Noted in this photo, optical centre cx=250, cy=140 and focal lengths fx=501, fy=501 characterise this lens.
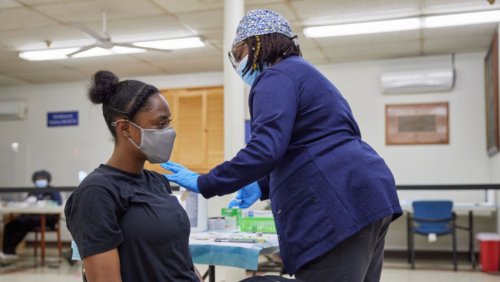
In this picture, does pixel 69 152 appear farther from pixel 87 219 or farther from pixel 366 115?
pixel 87 219

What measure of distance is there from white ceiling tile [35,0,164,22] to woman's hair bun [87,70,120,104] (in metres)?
3.61

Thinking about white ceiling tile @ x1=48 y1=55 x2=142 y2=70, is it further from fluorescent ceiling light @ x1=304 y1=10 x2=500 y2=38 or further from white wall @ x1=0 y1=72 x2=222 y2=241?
fluorescent ceiling light @ x1=304 y1=10 x2=500 y2=38

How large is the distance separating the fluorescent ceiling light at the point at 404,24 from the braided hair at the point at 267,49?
4194 millimetres

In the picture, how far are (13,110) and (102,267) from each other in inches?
333

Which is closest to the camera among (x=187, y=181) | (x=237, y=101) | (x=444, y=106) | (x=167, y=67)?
(x=187, y=181)

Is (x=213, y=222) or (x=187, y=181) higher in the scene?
(x=187, y=181)

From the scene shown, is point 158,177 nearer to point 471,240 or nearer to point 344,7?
point 344,7

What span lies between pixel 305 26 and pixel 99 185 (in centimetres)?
463

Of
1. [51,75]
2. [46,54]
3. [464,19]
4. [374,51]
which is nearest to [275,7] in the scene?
[464,19]

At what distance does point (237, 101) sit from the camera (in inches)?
171

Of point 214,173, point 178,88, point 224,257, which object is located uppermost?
point 178,88

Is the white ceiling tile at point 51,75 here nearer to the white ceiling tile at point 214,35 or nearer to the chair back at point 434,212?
the white ceiling tile at point 214,35

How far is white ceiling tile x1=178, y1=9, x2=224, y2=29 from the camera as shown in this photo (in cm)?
524

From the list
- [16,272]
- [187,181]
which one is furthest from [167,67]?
[187,181]
